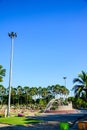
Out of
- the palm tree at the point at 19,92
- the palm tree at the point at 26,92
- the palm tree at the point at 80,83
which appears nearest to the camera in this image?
the palm tree at the point at 80,83

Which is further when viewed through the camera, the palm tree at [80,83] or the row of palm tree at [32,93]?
the row of palm tree at [32,93]

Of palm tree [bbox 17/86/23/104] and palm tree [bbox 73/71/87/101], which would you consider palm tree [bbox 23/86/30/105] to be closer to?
palm tree [bbox 17/86/23/104]

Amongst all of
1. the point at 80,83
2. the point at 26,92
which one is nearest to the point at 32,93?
the point at 26,92

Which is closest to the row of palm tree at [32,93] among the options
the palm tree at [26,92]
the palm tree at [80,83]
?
the palm tree at [26,92]

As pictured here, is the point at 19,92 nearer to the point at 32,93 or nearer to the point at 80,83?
the point at 32,93

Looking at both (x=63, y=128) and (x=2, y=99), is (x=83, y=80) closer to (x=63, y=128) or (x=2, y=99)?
(x=63, y=128)

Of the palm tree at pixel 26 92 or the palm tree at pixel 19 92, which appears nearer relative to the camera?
the palm tree at pixel 26 92

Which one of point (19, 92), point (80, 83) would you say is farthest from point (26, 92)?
point (80, 83)

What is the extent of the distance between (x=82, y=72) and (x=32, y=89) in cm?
5738

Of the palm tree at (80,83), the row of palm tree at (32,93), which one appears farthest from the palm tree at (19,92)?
the palm tree at (80,83)

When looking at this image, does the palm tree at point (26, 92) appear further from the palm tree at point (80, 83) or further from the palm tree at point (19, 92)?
the palm tree at point (80, 83)

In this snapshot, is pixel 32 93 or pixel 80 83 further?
pixel 32 93

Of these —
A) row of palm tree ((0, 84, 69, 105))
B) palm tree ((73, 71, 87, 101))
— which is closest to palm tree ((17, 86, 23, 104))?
row of palm tree ((0, 84, 69, 105))

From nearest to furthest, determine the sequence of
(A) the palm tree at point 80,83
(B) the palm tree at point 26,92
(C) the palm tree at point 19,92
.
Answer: (A) the palm tree at point 80,83
(B) the palm tree at point 26,92
(C) the palm tree at point 19,92
